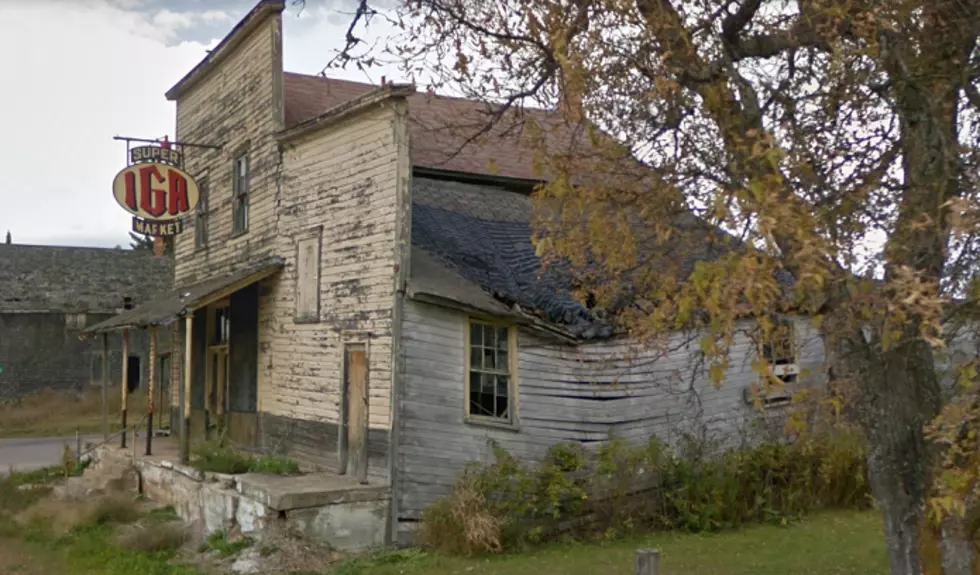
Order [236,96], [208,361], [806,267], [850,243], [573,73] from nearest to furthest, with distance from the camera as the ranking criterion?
[806,267] < [850,243] < [573,73] < [236,96] < [208,361]

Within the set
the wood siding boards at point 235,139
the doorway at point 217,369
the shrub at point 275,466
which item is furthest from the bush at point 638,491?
the doorway at point 217,369

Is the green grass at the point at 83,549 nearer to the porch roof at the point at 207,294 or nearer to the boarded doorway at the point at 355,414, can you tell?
the boarded doorway at the point at 355,414

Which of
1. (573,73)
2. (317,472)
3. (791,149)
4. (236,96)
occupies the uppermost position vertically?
(236,96)

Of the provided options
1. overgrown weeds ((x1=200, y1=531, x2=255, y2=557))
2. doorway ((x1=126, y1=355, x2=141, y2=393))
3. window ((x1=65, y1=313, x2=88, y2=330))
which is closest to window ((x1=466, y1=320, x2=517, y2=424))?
overgrown weeds ((x1=200, y1=531, x2=255, y2=557))

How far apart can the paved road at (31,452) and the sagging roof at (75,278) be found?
845 centimetres

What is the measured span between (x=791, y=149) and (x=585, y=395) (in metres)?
7.28

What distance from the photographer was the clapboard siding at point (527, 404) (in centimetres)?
1208

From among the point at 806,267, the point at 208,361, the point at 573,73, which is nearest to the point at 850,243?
the point at 806,267

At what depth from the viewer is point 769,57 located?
7.39 m

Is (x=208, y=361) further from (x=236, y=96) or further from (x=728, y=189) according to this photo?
(x=728, y=189)

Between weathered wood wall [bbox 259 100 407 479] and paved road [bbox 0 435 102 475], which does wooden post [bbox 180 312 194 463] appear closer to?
weathered wood wall [bbox 259 100 407 479]

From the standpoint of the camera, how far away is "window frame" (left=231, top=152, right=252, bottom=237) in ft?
56.0

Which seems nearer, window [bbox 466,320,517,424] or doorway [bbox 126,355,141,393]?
window [bbox 466,320,517,424]

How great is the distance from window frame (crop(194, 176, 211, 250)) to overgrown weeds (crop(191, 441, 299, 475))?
6059 mm
